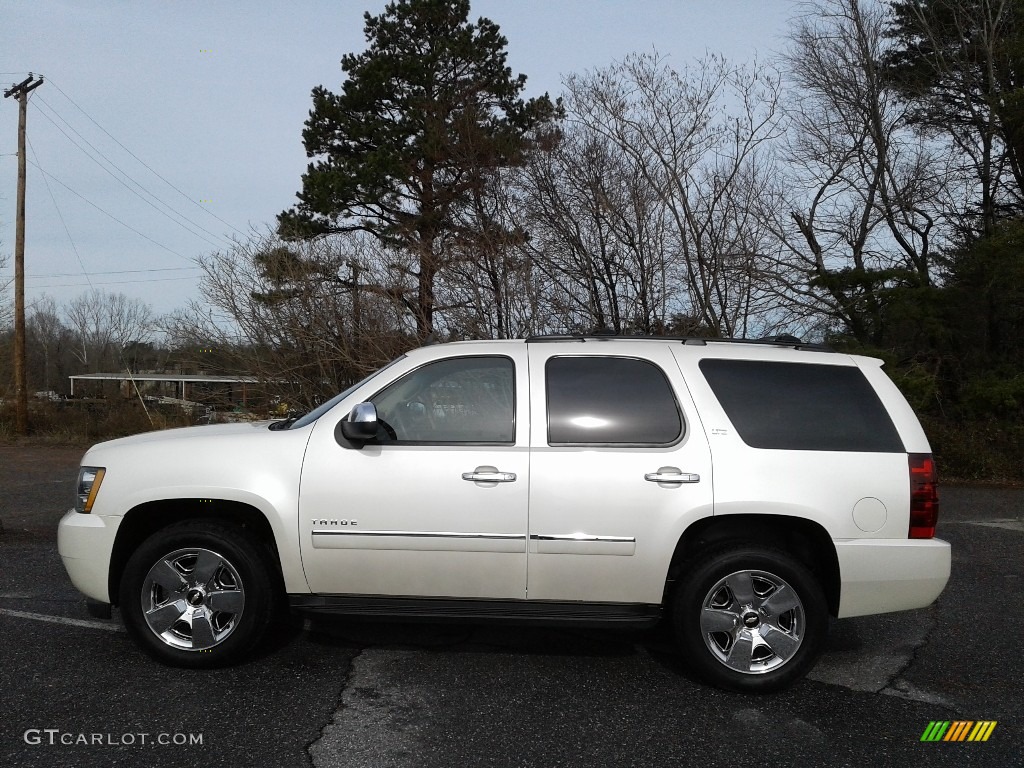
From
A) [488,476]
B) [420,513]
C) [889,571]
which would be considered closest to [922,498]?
[889,571]

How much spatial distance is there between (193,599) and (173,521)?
52 cm

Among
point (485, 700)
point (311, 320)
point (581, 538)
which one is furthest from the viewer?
point (311, 320)

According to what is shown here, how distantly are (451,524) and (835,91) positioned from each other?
18.5 m

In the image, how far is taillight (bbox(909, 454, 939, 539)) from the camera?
434 cm

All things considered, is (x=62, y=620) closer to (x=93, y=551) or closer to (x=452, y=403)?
(x=93, y=551)

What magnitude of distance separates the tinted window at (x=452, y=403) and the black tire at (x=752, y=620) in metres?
1.27

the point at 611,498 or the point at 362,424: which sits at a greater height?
the point at 362,424

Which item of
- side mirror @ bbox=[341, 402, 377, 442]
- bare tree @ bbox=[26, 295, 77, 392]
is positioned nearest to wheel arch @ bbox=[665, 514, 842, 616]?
side mirror @ bbox=[341, 402, 377, 442]

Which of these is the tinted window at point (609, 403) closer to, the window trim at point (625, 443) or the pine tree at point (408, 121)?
the window trim at point (625, 443)

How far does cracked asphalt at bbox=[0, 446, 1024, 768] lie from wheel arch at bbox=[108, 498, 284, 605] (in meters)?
0.53

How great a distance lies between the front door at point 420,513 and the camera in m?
4.35

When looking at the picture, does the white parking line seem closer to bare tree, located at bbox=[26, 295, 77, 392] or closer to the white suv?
the white suv

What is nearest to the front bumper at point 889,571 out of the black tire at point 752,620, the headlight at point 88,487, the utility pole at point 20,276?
the black tire at point 752,620

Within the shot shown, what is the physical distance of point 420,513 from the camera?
14.3ft
